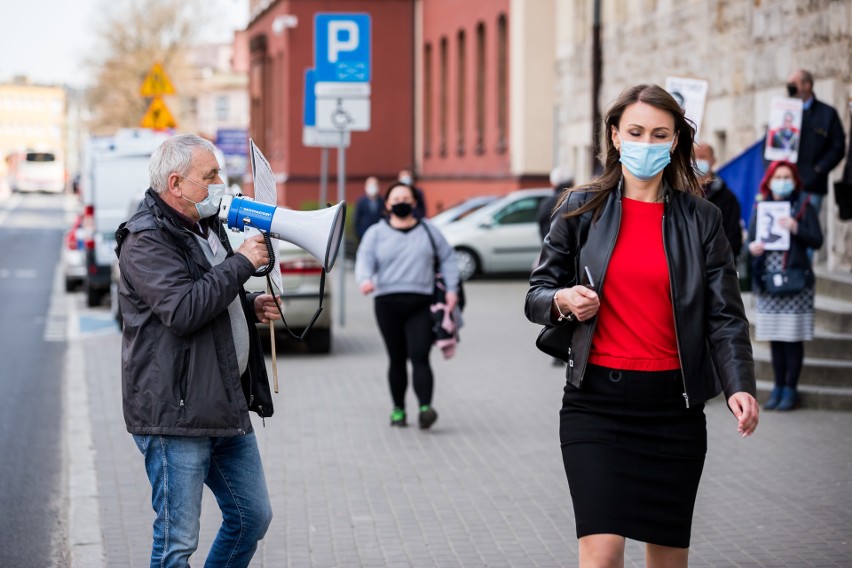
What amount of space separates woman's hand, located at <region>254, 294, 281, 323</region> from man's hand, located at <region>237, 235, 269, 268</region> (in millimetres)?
342

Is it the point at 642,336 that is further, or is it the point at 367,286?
the point at 367,286

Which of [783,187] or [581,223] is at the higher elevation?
[581,223]

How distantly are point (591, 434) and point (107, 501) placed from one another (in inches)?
170

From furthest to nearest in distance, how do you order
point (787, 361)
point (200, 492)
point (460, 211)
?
1. point (460, 211)
2. point (787, 361)
3. point (200, 492)

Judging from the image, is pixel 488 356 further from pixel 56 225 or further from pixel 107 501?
pixel 56 225

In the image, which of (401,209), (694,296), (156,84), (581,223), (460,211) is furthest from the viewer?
(460,211)

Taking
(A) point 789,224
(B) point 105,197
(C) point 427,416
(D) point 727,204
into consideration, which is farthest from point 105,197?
(A) point 789,224

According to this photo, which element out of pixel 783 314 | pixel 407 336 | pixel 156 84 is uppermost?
pixel 156 84

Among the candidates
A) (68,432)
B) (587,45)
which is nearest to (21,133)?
(587,45)

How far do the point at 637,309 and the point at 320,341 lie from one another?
1141 centimetres

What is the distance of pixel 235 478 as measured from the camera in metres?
5.14

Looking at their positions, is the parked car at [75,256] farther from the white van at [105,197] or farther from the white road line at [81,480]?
the white road line at [81,480]

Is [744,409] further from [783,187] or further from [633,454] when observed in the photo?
[783,187]

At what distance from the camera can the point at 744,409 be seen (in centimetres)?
446
